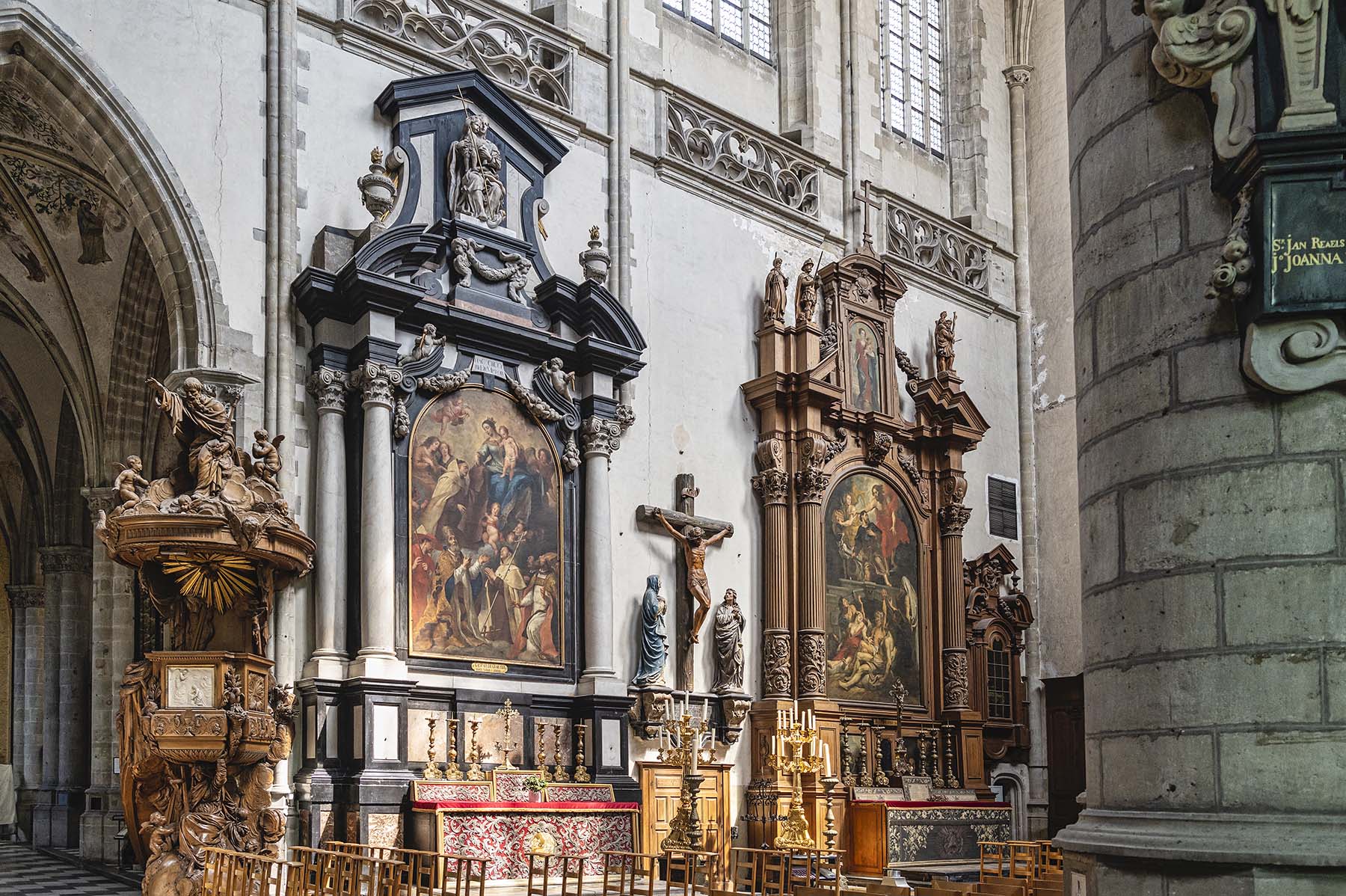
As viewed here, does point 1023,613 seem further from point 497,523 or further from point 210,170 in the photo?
point 210,170

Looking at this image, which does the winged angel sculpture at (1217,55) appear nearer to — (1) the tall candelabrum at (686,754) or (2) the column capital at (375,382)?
(1) the tall candelabrum at (686,754)

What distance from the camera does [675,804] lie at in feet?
47.0

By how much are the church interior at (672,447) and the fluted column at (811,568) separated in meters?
0.05

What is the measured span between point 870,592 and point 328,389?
24.3ft

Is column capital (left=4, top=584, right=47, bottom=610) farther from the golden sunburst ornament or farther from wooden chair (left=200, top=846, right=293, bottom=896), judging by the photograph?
wooden chair (left=200, top=846, right=293, bottom=896)

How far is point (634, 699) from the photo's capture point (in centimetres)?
1388

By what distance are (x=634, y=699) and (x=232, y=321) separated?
5.18 meters

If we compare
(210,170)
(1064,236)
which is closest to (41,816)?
(210,170)

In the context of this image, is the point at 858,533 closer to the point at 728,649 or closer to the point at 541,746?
the point at 728,649

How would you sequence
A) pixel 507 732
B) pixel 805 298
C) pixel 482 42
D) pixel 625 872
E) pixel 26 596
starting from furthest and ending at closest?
1. pixel 26 596
2. pixel 805 298
3. pixel 482 42
4. pixel 507 732
5. pixel 625 872

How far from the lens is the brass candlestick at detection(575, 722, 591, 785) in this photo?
13.0 meters

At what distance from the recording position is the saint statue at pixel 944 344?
18.2 metres

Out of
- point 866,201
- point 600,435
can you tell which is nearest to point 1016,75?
point 866,201

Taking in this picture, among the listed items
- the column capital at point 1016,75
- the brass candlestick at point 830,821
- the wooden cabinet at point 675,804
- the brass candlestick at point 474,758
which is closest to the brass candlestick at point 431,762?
the brass candlestick at point 474,758
